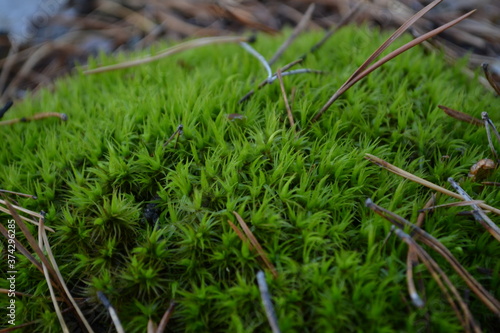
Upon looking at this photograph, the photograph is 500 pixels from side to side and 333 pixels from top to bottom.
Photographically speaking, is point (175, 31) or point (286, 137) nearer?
point (286, 137)

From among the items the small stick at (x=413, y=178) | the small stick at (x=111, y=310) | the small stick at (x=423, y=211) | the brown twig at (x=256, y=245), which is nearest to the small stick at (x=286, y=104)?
the small stick at (x=413, y=178)

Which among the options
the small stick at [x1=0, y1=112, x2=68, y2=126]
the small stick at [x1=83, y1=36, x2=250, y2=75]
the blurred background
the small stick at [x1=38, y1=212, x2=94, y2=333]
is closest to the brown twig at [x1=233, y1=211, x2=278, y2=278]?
the small stick at [x1=38, y1=212, x2=94, y2=333]

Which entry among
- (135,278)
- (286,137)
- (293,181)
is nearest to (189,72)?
(286,137)

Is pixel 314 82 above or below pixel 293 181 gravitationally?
above

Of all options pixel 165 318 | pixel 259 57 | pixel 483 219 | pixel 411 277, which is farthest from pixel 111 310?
pixel 259 57

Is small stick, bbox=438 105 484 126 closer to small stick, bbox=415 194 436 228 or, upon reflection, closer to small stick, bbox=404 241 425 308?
small stick, bbox=415 194 436 228

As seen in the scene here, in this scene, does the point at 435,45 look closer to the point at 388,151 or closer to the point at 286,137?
the point at 388,151

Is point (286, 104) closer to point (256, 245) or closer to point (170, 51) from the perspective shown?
point (256, 245)
